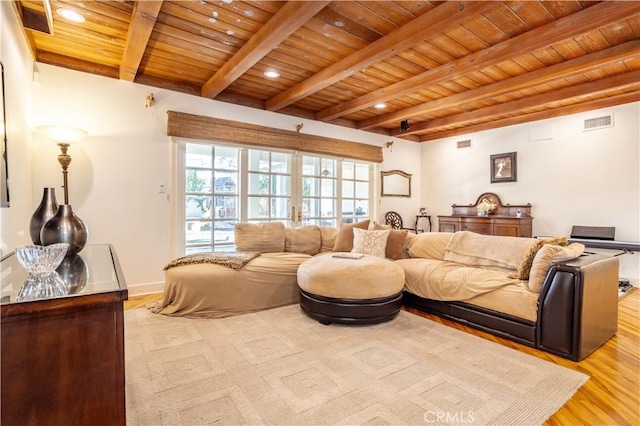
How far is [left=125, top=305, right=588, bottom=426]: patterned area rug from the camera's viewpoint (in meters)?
1.65

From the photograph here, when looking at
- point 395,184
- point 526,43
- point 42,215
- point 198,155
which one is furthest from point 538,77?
point 42,215

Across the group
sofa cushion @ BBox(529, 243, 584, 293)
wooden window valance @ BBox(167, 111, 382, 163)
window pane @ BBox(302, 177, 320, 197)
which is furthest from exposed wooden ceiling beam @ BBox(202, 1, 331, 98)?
sofa cushion @ BBox(529, 243, 584, 293)

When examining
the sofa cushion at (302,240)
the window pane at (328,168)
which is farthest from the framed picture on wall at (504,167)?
the sofa cushion at (302,240)

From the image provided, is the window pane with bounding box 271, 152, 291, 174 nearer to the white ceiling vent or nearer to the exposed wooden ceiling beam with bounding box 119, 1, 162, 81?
the exposed wooden ceiling beam with bounding box 119, 1, 162, 81

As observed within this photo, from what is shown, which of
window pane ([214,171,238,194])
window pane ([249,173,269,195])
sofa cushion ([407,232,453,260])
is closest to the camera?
sofa cushion ([407,232,453,260])

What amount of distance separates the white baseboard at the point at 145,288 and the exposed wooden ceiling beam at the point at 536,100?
486 cm

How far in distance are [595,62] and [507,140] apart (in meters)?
2.55

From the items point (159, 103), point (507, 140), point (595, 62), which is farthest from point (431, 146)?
point (159, 103)

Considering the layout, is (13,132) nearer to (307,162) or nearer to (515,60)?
(307,162)

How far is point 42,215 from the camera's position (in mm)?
1999

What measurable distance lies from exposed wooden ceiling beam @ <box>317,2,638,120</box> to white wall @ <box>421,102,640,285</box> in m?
2.78

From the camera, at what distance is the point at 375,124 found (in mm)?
5668

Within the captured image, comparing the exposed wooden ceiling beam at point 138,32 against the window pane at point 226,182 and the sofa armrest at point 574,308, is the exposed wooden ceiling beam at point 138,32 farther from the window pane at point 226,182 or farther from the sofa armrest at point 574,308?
the sofa armrest at point 574,308

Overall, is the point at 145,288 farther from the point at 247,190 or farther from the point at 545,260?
the point at 545,260
